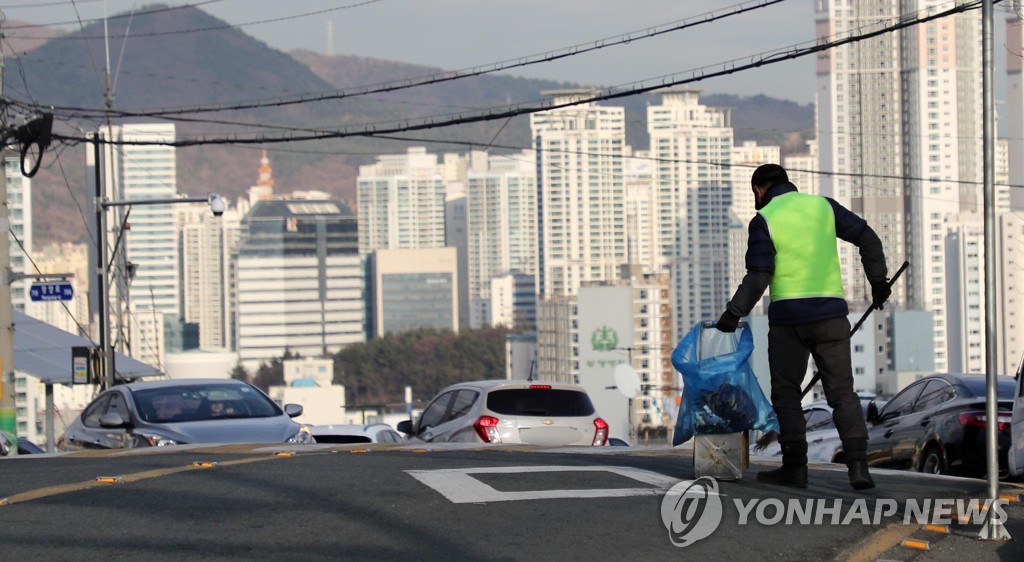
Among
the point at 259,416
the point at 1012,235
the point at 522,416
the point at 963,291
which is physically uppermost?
the point at 1012,235

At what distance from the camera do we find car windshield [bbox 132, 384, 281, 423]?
46.6ft

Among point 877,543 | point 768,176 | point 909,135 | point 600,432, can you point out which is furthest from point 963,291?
point 877,543

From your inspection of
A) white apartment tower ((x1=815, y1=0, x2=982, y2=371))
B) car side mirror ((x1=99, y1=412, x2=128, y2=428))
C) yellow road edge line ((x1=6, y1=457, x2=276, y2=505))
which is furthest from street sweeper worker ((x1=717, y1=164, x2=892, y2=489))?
white apartment tower ((x1=815, y1=0, x2=982, y2=371))

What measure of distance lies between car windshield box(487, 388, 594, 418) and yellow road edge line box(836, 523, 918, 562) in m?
8.88

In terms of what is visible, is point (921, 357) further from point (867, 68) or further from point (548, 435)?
point (548, 435)

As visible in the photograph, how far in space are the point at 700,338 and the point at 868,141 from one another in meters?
158

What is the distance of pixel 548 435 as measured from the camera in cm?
1524

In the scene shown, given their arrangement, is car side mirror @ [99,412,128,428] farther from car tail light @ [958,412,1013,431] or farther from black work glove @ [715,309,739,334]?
black work glove @ [715,309,739,334]

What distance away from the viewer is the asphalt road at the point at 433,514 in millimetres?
5859

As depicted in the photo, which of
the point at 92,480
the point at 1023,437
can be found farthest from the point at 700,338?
the point at 92,480

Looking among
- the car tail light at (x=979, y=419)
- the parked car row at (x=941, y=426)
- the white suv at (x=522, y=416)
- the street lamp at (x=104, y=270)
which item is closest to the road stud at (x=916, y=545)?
the parked car row at (x=941, y=426)

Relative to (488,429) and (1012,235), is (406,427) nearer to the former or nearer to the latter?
(488,429)

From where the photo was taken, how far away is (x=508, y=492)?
724 centimetres
